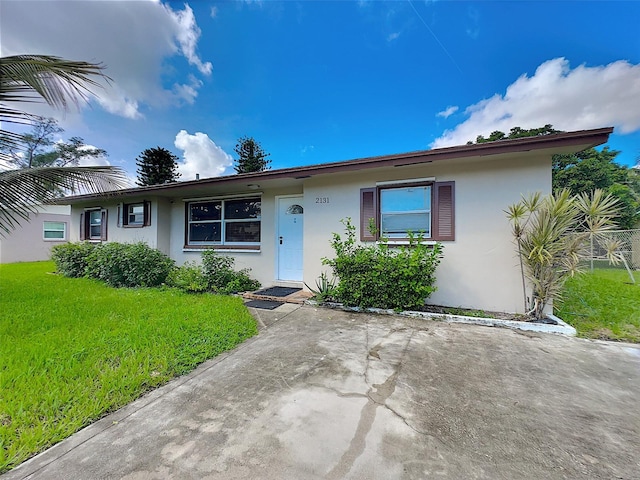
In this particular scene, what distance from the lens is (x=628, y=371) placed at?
9.07ft

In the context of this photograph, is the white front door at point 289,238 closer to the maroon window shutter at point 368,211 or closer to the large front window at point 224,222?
the large front window at point 224,222

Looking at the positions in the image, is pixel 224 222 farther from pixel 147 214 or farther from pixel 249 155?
pixel 249 155

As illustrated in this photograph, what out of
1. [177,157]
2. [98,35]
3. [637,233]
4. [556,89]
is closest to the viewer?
[98,35]

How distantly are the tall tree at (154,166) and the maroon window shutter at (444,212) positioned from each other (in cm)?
2750

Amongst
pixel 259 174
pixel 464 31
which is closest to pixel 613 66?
pixel 464 31

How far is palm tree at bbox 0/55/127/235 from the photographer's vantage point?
3.53 m

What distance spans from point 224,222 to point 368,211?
4.60 m

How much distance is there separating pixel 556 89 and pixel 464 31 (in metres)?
6.81

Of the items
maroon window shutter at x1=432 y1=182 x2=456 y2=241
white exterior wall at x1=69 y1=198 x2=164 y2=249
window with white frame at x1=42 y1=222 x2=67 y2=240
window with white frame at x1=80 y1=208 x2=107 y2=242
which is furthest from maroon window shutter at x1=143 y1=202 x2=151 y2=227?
window with white frame at x1=42 y1=222 x2=67 y2=240

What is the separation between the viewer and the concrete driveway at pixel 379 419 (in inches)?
62.0

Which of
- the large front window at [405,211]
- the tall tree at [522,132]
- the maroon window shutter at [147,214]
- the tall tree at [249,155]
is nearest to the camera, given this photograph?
the large front window at [405,211]

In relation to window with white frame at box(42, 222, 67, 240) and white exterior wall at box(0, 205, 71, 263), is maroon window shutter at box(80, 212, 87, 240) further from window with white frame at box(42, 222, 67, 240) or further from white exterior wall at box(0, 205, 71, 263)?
window with white frame at box(42, 222, 67, 240)

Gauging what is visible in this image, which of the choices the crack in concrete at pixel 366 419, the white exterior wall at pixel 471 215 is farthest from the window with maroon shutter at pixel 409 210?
the crack in concrete at pixel 366 419

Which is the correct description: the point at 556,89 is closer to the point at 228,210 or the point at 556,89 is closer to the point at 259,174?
the point at 259,174
